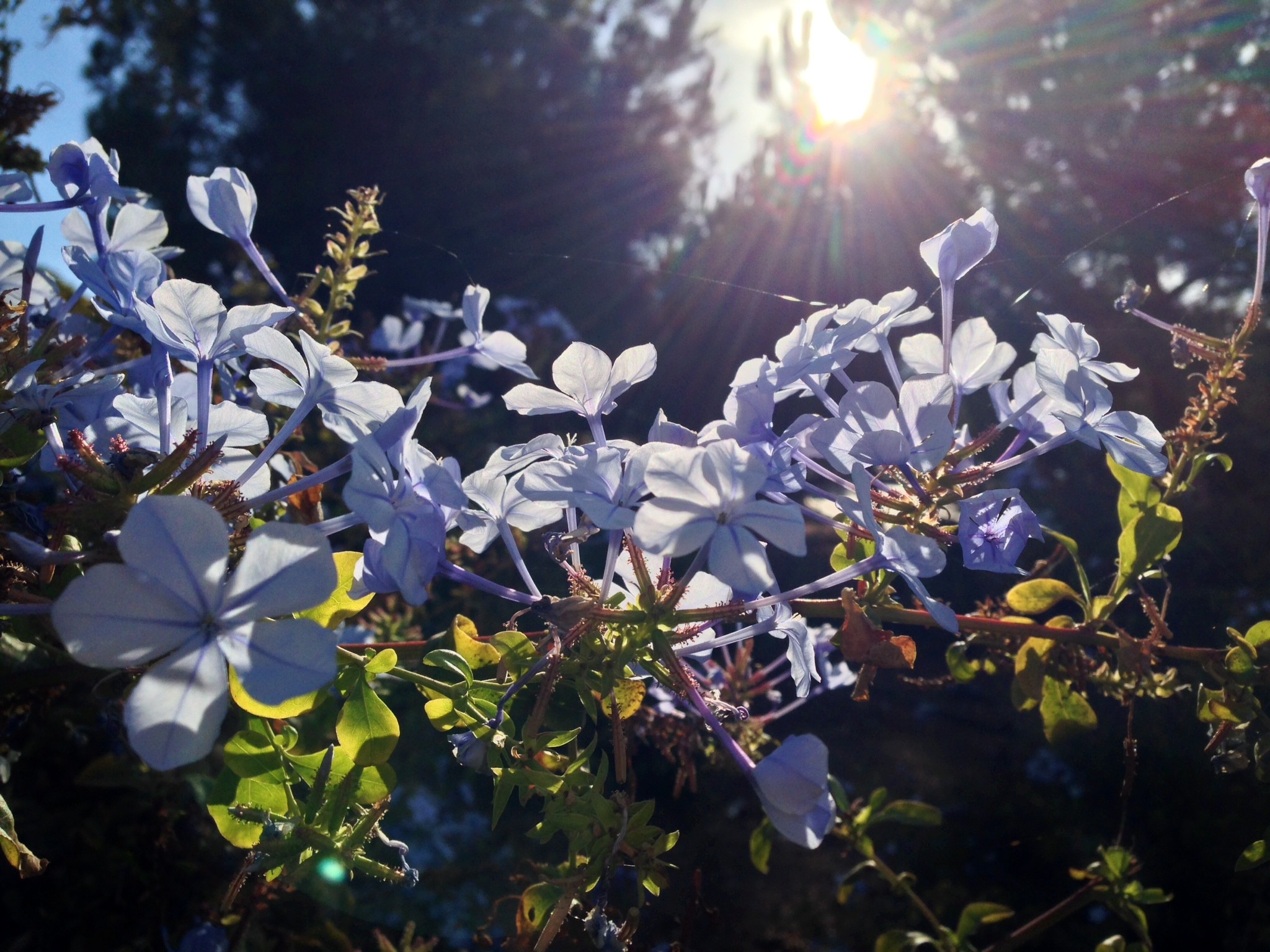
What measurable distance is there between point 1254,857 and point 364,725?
1124mm

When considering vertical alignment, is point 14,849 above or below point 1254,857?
below

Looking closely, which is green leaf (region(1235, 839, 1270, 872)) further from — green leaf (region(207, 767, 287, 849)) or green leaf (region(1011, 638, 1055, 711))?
green leaf (region(207, 767, 287, 849))

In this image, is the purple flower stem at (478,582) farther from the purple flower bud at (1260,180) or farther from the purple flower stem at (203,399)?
the purple flower bud at (1260,180)

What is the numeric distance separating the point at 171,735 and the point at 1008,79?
8.55 meters

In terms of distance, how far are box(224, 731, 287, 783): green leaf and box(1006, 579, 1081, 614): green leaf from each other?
98cm

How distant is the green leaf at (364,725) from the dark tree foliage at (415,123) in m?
5.77

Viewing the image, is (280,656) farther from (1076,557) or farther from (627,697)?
(1076,557)

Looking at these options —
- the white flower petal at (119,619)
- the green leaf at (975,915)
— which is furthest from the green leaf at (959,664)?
the white flower petal at (119,619)

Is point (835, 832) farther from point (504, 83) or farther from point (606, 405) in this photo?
point (504, 83)

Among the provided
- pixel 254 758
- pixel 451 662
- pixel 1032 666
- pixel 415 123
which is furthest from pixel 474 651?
pixel 415 123

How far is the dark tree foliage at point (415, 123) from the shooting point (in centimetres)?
750

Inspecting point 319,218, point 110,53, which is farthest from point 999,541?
point 110,53

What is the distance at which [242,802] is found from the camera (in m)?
0.90

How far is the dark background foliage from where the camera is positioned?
1799 millimetres
